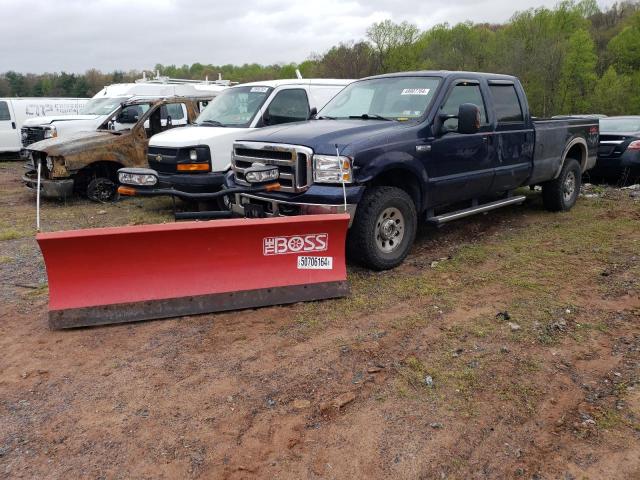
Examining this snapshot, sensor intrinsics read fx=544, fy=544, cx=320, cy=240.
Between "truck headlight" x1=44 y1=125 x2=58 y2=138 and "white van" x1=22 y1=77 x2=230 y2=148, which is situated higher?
"white van" x1=22 y1=77 x2=230 y2=148

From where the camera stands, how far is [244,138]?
6.11 m

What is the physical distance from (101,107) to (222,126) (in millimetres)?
8924

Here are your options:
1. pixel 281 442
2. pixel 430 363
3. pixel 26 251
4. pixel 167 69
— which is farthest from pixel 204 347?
pixel 167 69

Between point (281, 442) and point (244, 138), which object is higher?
point (244, 138)

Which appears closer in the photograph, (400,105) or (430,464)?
(430,464)

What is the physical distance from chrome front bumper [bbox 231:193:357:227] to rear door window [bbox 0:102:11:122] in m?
15.2

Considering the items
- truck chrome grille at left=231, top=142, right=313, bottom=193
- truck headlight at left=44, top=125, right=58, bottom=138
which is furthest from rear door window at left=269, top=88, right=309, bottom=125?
truck headlight at left=44, top=125, right=58, bottom=138

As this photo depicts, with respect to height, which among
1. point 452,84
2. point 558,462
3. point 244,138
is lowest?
point 558,462

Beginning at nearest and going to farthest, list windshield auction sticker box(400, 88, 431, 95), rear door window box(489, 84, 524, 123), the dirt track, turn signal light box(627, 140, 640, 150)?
the dirt track < windshield auction sticker box(400, 88, 431, 95) < rear door window box(489, 84, 524, 123) < turn signal light box(627, 140, 640, 150)

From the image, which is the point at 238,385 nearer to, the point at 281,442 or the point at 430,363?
the point at 281,442

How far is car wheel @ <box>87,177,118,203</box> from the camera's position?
986 centimetres

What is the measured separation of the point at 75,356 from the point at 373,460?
240cm

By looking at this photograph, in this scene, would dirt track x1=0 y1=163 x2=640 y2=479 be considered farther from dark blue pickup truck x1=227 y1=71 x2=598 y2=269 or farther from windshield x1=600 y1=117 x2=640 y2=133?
windshield x1=600 y1=117 x2=640 y2=133

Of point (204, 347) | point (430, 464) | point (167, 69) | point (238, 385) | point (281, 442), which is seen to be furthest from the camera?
point (167, 69)
